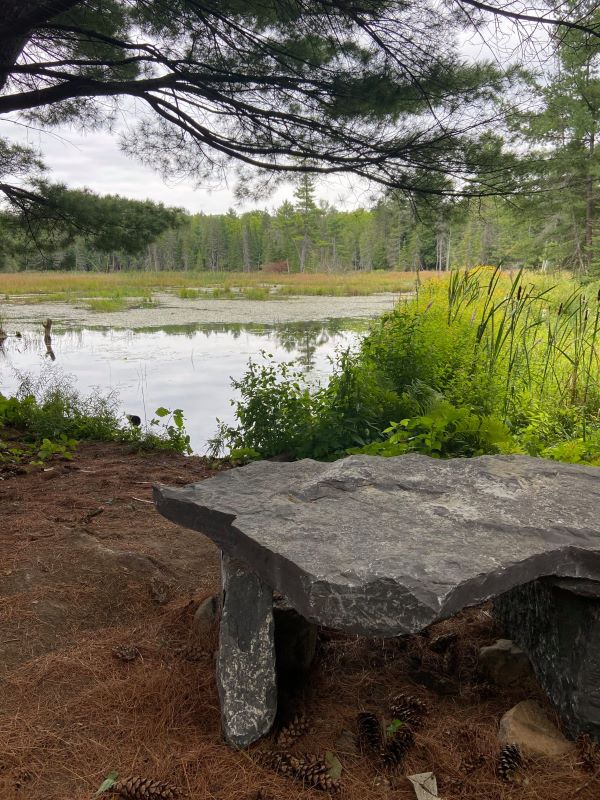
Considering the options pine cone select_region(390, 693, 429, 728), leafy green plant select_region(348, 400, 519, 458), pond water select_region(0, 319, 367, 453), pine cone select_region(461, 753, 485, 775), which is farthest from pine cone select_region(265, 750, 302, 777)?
pond water select_region(0, 319, 367, 453)

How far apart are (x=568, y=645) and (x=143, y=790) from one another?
52.0 inches

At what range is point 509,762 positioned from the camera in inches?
71.9

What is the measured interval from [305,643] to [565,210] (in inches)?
817

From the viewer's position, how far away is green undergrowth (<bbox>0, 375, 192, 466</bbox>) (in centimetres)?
607

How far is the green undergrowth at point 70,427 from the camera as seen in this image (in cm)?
607

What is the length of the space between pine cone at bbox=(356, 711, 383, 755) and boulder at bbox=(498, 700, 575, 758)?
1.20 ft

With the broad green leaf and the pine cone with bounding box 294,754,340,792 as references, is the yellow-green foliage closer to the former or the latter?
the pine cone with bounding box 294,754,340,792

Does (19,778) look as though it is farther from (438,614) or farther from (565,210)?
(565,210)

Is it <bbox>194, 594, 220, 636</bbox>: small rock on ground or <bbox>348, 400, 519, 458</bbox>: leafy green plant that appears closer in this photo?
<bbox>194, 594, 220, 636</bbox>: small rock on ground

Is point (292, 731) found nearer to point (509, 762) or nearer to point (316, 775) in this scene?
point (316, 775)

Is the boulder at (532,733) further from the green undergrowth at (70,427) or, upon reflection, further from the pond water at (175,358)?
the pond water at (175,358)

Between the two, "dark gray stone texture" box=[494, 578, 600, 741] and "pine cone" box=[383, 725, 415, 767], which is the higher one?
"dark gray stone texture" box=[494, 578, 600, 741]

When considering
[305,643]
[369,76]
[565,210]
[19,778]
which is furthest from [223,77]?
[565,210]

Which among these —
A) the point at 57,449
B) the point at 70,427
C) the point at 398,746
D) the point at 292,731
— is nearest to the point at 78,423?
the point at 70,427
